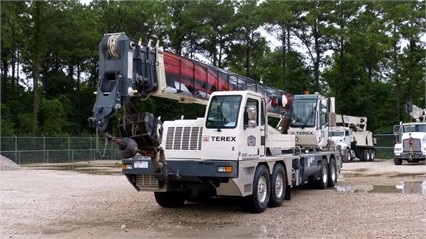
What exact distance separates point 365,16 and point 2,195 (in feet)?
152

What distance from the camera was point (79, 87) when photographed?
63.7 metres

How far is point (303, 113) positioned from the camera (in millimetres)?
17188

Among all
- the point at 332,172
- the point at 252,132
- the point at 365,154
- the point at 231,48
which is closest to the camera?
the point at 252,132

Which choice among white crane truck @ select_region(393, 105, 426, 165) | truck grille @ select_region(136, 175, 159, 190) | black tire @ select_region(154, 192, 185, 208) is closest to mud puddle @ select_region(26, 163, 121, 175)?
black tire @ select_region(154, 192, 185, 208)

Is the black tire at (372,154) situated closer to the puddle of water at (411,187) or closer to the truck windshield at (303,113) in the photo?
the puddle of water at (411,187)

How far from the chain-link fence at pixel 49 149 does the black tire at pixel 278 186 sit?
24.6 metres

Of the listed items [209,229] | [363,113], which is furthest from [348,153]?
[209,229]

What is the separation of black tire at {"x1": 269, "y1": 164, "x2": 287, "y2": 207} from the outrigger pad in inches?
146

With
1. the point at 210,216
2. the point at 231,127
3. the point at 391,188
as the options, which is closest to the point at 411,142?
the point at 391,188

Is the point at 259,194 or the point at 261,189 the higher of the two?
the point at 261,189

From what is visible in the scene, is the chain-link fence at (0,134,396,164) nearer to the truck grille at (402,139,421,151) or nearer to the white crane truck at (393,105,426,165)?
the white crane truck at (393,105,426,165)

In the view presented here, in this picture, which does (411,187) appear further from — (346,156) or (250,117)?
(346,156)

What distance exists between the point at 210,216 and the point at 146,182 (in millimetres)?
1658

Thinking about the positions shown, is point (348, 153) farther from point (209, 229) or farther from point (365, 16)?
point (209, 229)
